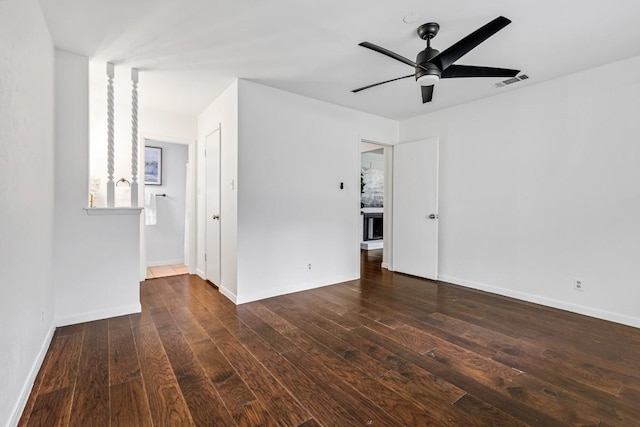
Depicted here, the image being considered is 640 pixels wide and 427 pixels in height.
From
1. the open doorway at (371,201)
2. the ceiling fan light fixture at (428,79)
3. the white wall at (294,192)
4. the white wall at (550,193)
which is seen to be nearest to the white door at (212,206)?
the white wall at (294,192)

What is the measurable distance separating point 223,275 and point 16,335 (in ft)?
7.37

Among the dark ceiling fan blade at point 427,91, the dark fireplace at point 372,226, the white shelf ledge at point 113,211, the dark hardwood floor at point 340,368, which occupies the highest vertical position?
the dark ceiling fan blade at point 427,91

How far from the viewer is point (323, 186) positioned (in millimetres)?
4129

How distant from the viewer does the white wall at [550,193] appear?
2918mm

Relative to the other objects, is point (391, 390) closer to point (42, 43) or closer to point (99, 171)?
point (42, 43)

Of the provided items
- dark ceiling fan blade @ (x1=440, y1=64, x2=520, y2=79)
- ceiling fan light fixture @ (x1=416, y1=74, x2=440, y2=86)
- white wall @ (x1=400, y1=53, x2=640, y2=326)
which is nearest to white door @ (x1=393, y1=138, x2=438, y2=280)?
white wall @ (x1=400, y1=53, x2=640, y2=326)

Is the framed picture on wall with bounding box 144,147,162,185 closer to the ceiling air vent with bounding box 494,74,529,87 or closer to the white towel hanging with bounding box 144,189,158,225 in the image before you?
the white towel hanging with bounding box 144,189,158,225

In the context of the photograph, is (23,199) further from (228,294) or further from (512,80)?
(512,80)

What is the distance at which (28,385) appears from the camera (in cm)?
176

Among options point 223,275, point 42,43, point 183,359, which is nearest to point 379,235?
point 223,275

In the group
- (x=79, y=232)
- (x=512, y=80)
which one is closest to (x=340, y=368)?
(x=79, y=232)

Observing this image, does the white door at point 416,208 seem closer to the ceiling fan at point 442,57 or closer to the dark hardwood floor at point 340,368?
the dark hardwood floor at point 340,368

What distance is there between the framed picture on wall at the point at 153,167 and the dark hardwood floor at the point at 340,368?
271 centimetres

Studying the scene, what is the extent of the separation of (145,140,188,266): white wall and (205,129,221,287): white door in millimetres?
1411
